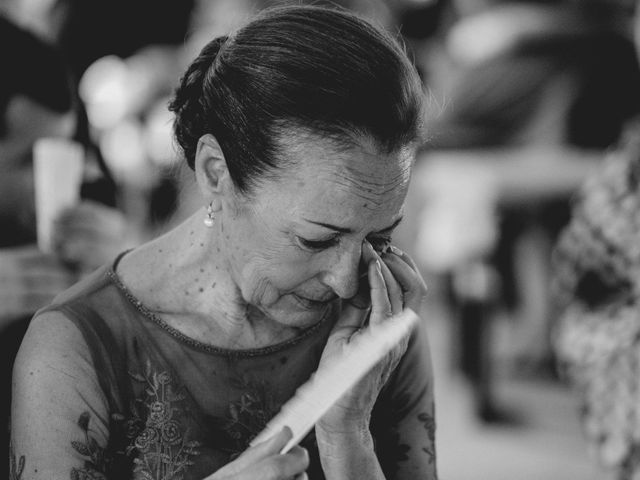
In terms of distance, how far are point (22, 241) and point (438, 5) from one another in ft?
21.1

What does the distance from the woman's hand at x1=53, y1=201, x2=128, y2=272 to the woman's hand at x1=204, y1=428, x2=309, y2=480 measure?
1.16 meters

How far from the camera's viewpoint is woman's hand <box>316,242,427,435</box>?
5.32ft

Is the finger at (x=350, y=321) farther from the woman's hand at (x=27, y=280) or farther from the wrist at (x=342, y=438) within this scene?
the woman's hand at (x=27, y=280)

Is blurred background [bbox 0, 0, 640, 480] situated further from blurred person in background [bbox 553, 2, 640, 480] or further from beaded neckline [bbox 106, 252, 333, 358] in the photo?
beaded neckline [bbox 106, 252, 333, 358]

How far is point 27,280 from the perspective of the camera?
83.0 inches

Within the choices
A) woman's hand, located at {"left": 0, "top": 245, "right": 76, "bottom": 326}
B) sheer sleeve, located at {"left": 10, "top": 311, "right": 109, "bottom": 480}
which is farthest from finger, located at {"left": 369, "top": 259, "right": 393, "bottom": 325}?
woman's hand, located at {"left": 0, "top": 245, "right": 76, "bottom": 326}

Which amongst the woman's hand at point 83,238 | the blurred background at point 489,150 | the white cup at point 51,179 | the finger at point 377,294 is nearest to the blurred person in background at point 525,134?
the blurred background at point 489,150

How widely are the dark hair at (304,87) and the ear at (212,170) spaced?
2 cm

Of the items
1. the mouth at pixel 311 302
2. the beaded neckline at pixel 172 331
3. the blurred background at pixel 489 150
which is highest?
the mouth at pixel 311 302

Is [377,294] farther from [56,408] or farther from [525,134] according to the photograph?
[525,134]

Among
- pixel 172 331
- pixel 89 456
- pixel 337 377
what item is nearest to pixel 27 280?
pixel 172 331

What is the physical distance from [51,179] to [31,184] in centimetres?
9

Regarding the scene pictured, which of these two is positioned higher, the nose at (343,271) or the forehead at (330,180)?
the forehead at (330,180)

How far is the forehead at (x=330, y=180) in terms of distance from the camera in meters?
1.53
